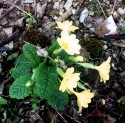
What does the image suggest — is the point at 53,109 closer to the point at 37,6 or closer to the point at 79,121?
the point at 79,121

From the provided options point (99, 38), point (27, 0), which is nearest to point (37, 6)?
point (27, 0)

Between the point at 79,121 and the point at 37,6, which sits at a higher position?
the point at 37,6

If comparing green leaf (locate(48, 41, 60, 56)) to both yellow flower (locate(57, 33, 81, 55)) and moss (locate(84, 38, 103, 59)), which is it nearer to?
yellow flower (locate(57, 33, 81, 55))

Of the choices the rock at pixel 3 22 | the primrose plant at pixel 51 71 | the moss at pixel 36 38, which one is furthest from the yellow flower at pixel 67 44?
the rock at pixel 3 22

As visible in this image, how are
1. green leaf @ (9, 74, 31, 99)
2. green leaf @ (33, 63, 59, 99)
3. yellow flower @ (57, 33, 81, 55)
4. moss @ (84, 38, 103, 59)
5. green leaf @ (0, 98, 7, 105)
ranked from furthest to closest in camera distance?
1. moss @ (84, 38, 103, 59)
2. green leaf @ (0, 98, 7, 105)
3. green leaf @ (9, 74, 31, 99)
4. green leaf @ (33, 63, 59, 99)
5. yellow flower @ (57, 33, 81, 55)

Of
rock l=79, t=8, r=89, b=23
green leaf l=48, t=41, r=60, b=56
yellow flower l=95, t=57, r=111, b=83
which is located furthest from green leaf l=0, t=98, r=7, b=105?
rock l=79, t=8, r=89, b=23

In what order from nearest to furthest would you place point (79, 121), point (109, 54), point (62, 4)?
point (79, 121) → point (109, 54) → point (62, 4)
